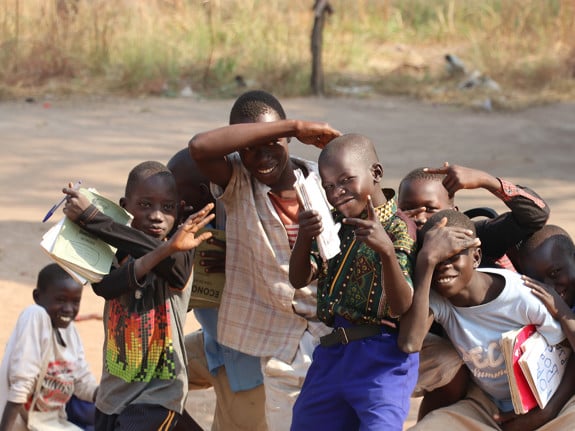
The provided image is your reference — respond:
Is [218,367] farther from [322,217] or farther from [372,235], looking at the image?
[372,235]

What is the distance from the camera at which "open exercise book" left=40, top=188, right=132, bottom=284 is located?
3545mm

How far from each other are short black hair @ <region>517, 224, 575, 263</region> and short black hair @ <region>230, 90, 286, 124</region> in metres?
1.04

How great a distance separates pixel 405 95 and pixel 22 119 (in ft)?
17.5

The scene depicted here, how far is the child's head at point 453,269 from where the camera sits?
Answer: 128 inches

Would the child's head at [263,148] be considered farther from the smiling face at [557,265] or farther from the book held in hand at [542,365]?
the book held in hand at [542,365]

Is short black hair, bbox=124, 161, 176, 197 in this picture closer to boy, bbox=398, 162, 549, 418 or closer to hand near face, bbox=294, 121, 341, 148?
hand near face, bbox=294, 121, 341, 148

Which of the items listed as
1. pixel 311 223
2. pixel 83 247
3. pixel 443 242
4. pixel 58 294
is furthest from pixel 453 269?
pixel 58 294

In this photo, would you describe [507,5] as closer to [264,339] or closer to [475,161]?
[475,161]

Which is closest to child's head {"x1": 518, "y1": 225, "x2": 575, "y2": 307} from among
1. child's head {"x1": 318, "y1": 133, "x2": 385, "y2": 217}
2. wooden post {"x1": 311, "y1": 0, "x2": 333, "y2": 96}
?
child's head {"x1": 318, "y1": 133, "x2": 385, "y2": 217}

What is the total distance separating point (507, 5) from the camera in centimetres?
1677

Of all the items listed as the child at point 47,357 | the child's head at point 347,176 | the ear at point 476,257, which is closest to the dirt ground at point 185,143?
Result: the child at point 47,357

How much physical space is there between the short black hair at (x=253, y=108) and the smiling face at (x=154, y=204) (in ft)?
1.13

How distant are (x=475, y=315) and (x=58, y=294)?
6.67 feet

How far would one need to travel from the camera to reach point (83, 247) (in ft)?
12.0
